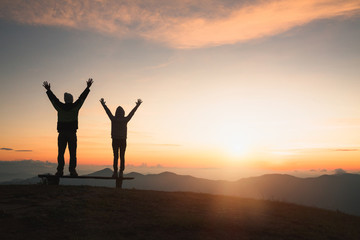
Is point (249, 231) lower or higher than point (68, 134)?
lower

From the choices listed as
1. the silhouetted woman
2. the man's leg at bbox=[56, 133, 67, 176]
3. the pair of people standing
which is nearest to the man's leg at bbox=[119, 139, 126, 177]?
the silhouetted woman

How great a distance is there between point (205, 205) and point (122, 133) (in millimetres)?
5679

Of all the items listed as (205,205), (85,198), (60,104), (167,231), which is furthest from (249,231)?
(60,104)

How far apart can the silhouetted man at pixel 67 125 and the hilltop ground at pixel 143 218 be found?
1588mm

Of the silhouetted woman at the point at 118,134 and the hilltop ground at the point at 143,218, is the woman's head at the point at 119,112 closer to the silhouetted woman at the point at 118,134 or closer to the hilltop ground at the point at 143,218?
the silhouetted woman at the point at 118,134

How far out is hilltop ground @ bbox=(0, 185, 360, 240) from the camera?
24.8 feet

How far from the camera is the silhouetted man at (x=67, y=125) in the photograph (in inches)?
533

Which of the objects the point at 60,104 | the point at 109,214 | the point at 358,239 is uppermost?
the point at 60,104

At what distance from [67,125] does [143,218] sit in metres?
6.82

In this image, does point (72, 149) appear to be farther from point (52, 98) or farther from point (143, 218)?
point (143, 218)

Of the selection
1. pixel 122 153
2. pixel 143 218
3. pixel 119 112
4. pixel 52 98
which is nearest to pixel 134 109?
pixel 119 112

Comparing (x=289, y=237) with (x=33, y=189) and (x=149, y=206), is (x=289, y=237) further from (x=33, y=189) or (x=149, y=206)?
(x=33, y=189)

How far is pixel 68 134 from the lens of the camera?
1355 cm

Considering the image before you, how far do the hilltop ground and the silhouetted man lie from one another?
159 centimetres
